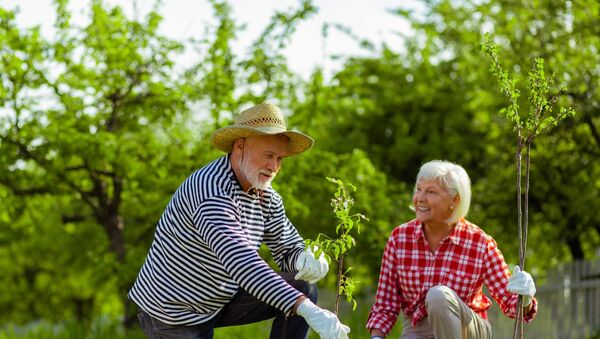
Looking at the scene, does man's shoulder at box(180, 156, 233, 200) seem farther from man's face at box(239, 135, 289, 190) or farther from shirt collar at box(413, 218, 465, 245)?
shirt collar at box(413, 218, 465, 245)

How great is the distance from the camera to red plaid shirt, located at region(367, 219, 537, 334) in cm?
418

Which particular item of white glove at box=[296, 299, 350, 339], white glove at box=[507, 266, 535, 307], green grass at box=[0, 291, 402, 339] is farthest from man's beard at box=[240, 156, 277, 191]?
green grass at box=[0, 291, 402, 339]

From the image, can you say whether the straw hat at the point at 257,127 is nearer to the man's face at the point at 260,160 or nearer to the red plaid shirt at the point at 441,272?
the man's face at the point at 260,160

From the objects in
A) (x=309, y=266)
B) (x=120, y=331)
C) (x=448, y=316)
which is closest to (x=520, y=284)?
(x=448, y=316)

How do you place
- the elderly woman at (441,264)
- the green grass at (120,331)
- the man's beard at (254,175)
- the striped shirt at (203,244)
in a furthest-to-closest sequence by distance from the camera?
the green grass at (120,331)
the elderly woman at (441,264)
the man's beard at (254,175)
the striped shirt at (203,244)

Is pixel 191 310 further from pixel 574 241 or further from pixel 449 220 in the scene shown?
pixel 574 241

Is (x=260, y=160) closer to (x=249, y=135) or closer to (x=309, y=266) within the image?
(x=249, y=135)

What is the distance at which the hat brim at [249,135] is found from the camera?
3936 millimetres

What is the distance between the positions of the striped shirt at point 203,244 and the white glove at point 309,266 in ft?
0.62

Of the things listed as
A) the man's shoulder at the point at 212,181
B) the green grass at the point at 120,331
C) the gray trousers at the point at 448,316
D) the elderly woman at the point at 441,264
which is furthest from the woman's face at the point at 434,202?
the green grass at the point at 120,331

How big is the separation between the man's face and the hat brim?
4 centimetres

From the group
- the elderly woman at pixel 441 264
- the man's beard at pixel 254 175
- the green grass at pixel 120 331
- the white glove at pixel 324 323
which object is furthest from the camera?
the green grass at pixel 120 331

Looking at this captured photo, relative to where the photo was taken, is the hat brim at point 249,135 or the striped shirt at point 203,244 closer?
the striped shirt at point 203,244

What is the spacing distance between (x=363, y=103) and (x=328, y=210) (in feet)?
Result: 5.19
